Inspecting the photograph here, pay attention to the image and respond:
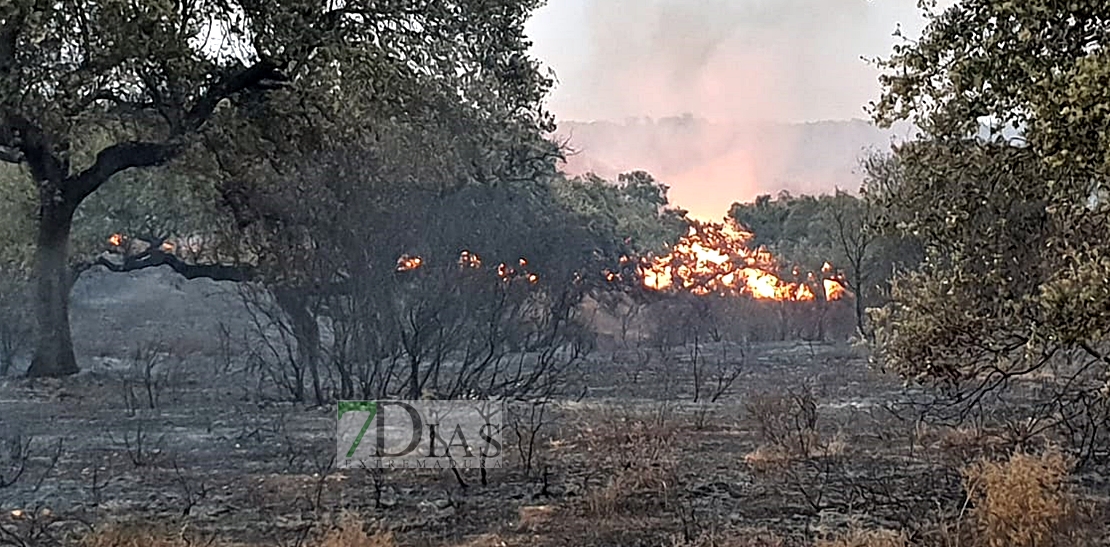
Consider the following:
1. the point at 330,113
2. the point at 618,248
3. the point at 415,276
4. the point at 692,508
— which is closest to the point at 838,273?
the point at 618,248

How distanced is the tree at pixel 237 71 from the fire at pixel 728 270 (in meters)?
16.2

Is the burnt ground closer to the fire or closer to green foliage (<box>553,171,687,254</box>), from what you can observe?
green foliage (<box>553,171,687,254</box>)

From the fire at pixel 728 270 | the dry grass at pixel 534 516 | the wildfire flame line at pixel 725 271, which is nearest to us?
the dry grass at pixel 534 516

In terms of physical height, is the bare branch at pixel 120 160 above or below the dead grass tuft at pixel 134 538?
above

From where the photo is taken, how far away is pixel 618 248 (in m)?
27.2

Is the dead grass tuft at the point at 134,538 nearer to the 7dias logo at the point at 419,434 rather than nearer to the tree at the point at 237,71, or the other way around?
the 7dias logo at the point at 419,434

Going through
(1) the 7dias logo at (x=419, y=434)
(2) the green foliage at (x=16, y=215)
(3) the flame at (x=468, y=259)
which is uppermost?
(2) the green foliage at (x=16, y=215)

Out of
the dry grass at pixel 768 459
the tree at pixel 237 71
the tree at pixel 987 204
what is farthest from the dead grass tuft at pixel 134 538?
the tree at pixel 237 71

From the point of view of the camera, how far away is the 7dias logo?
10164 millimetres

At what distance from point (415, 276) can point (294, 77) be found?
3.19 m

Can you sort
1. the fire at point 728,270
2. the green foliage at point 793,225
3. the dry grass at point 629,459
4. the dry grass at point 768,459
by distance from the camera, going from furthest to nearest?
the green foliage at point 793,225 → the fire at point 728,270 → the dry grass at point 768,459 → the dry grass at point 629,459

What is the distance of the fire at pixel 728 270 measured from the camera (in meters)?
33.1

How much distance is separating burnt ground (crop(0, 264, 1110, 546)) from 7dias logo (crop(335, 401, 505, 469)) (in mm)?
223

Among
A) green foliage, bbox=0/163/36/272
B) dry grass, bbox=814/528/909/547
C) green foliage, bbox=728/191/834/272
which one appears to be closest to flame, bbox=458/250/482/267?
green foliage, bbox=0/163/36/272
